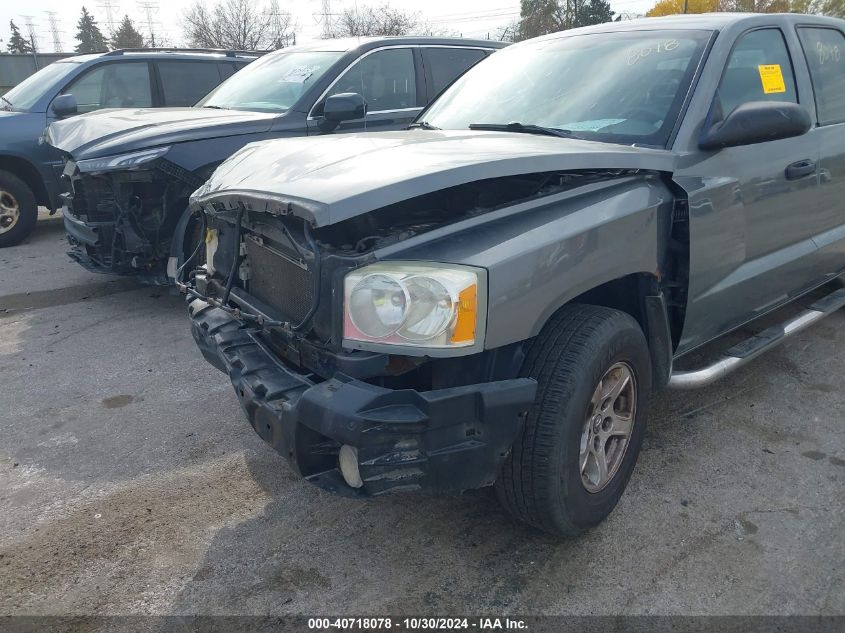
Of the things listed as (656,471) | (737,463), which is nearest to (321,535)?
(656,471)

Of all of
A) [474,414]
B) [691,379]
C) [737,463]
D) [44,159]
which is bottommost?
[737,463]

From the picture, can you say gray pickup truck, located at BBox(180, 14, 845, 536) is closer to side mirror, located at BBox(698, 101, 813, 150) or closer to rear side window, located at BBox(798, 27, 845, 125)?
side mirror, located at BBox(698, 101, 813, 150)

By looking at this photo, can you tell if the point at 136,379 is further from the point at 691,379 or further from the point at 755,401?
the point at 755,401

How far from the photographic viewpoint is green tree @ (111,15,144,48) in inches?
2167

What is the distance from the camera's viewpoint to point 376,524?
2846 millimetres

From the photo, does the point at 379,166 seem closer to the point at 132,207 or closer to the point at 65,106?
the point at 132,207

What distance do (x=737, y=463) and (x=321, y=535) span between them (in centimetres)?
191

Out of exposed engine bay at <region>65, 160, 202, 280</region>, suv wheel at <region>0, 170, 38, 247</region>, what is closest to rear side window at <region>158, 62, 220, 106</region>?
suv wheel at <region>0, 170, 38, 247</region>

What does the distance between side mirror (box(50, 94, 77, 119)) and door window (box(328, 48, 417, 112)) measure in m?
3.26

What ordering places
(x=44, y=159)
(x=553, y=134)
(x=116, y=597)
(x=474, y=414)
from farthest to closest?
(x=44, y=159), (x=553, y=134), (x=116, y=597), (x=474, y=414)

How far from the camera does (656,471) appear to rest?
10.5ft

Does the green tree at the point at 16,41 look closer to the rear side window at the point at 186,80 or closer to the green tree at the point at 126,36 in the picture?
the green tree at the point at 126,36

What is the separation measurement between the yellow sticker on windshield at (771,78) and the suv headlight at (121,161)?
12.3 feet

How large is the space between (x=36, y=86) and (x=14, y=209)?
1.43 meters
